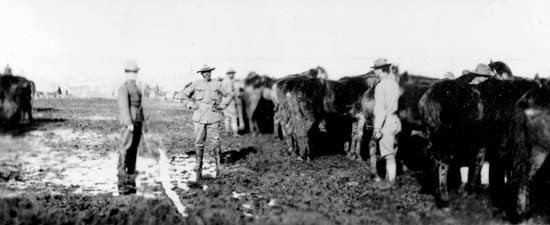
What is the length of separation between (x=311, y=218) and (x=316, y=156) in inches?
262

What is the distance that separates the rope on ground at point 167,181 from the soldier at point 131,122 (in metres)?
0.64

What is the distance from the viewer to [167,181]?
982 centimetres

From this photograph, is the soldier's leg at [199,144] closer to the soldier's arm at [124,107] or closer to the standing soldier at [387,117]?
the soldier's arm at [124,107]

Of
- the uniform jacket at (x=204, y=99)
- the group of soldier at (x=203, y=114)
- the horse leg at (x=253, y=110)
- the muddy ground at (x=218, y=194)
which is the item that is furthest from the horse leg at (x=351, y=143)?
the horse leg at (x=253, y=110)

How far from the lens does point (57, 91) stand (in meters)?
57.8

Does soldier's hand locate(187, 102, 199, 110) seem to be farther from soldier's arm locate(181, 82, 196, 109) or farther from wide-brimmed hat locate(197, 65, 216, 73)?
wide-brimmed hat locate(197, 65, 216, 73)

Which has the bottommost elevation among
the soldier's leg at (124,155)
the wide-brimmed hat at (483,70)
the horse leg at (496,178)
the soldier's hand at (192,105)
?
the horse leg at (496,178)

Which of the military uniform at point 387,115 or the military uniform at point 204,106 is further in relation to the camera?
the military uniform at point 204,106

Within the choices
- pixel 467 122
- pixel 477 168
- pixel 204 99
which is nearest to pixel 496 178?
pixel 477 168

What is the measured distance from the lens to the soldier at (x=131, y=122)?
26.0ft

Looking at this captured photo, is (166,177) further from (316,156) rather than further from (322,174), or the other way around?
(316,156)

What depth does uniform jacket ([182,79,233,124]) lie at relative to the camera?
1034 centimetres

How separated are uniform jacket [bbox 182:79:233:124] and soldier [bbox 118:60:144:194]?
86.3 inches

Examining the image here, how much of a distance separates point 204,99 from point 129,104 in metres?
2.59
